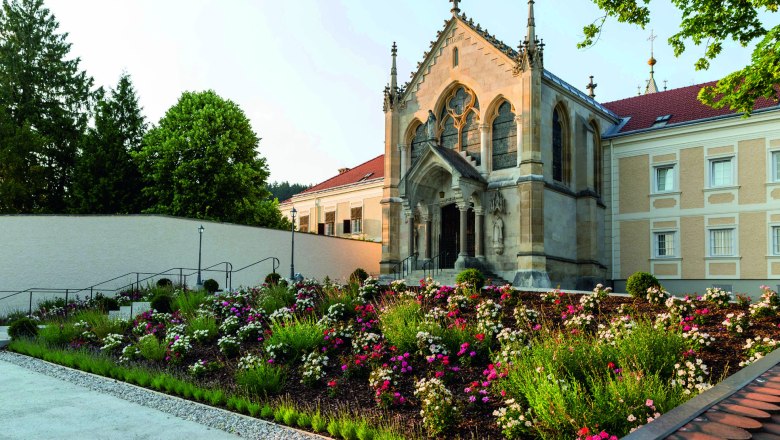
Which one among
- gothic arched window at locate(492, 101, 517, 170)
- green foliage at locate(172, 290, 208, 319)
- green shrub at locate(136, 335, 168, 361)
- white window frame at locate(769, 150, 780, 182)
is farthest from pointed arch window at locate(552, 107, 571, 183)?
green shrub at locate(136, 335, 168, 361)

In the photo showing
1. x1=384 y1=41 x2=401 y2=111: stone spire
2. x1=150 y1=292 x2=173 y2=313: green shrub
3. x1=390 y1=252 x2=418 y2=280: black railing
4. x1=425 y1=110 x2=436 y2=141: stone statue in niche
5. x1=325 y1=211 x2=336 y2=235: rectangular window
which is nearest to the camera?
x1=150 y1=292 x2=173 y2=313: green shrub

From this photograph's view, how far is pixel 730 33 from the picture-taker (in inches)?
548

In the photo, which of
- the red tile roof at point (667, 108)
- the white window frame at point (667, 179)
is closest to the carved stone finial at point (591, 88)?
the red tile roof at point (667, 108)

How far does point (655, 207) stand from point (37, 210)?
114 feet

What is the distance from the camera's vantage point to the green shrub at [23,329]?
17.9 m

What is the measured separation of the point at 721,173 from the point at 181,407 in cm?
2542

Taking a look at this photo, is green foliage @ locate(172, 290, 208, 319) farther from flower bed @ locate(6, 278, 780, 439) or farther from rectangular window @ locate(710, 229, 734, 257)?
rectangular window @ locate(710, 229, 734, 257)

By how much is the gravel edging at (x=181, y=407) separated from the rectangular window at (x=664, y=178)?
2505 cm

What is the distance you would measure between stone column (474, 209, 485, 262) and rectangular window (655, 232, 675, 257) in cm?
874

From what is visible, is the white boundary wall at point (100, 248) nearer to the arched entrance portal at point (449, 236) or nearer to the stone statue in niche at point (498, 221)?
the arched entrance portal at point (449, 236)

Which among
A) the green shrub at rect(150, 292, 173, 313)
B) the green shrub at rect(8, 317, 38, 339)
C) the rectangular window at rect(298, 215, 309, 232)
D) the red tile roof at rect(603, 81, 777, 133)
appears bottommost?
the green shrub at rect(8, 317, 38, 339)

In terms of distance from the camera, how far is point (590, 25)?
14.7 metres

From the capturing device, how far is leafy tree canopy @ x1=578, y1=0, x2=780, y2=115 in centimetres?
1289

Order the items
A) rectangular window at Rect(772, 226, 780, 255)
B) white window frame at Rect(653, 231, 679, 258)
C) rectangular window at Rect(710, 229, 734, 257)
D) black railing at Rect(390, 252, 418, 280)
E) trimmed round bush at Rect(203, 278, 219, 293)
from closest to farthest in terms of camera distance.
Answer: trimmed round bush at Rect(203, 278, 219, 293)
rectangular window at Rect(772, 226, 780, 255)
rectangular window at Rect(710, 229, 734, 257)
white window frame at Rect(653, 231, 679, 258)
black railing at Rect(390, 252, 418, 280)
